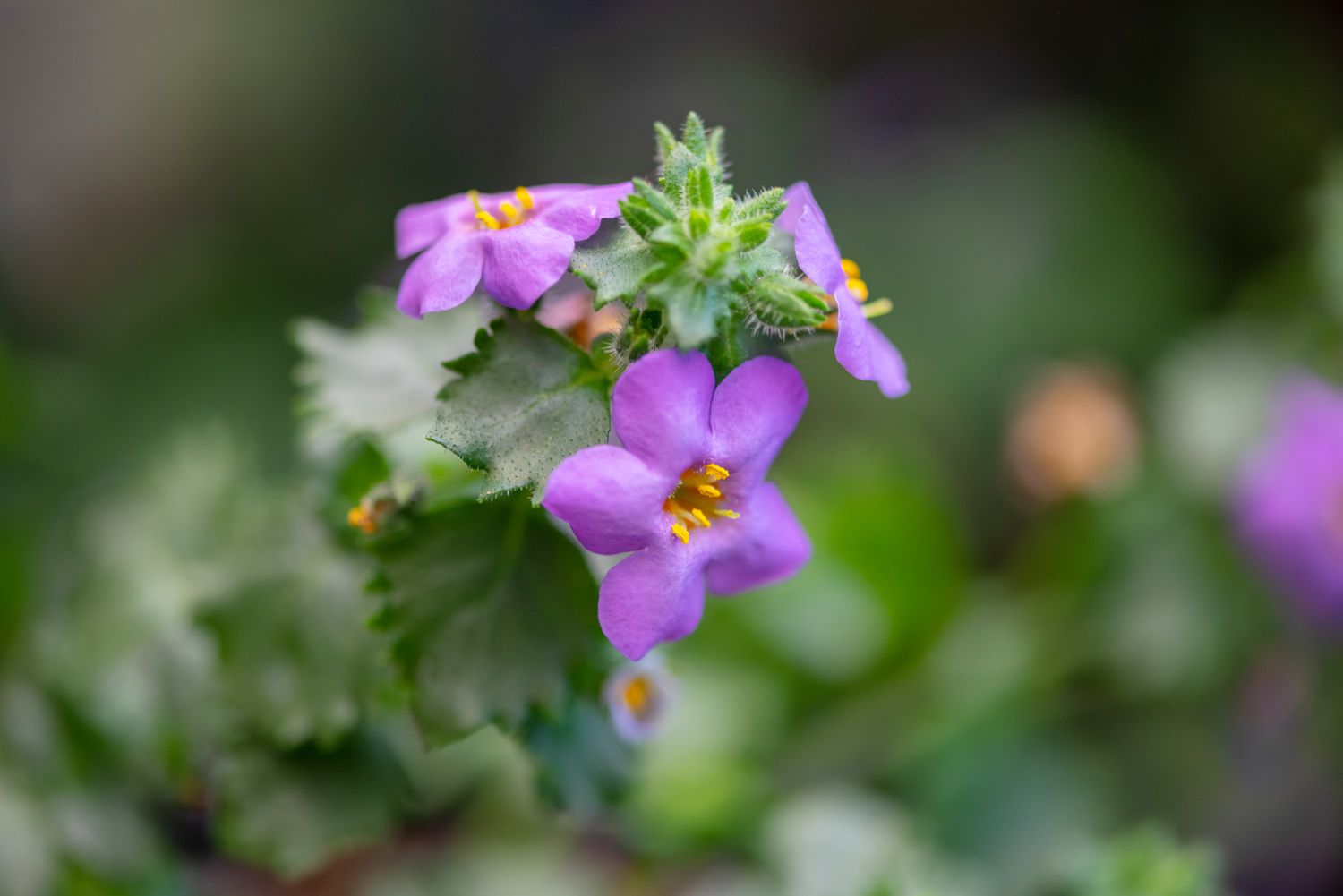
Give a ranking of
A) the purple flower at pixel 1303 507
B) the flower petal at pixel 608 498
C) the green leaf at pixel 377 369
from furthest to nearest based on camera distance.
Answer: the purple flower at pixel 1303 507, the green leaf at pixel 377 369, the flower petal at pixel 608 498

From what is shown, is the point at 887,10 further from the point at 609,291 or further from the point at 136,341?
the point at 609,291

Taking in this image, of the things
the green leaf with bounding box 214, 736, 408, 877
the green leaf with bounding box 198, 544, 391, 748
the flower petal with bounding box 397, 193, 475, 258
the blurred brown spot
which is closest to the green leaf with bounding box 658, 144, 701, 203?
the flower petal with bounding box 397, 193, 475, 258

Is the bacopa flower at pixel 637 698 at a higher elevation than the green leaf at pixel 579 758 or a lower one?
higher

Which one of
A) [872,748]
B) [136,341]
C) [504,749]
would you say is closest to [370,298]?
[504,749]

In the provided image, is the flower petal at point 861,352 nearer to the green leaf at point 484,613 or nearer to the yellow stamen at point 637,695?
the green leaf at point 484,613

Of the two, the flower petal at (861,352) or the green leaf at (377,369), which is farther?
the green leaf at (377,369)

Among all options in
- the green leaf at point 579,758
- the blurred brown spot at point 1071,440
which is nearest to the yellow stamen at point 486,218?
the green leaf at point 579,758
